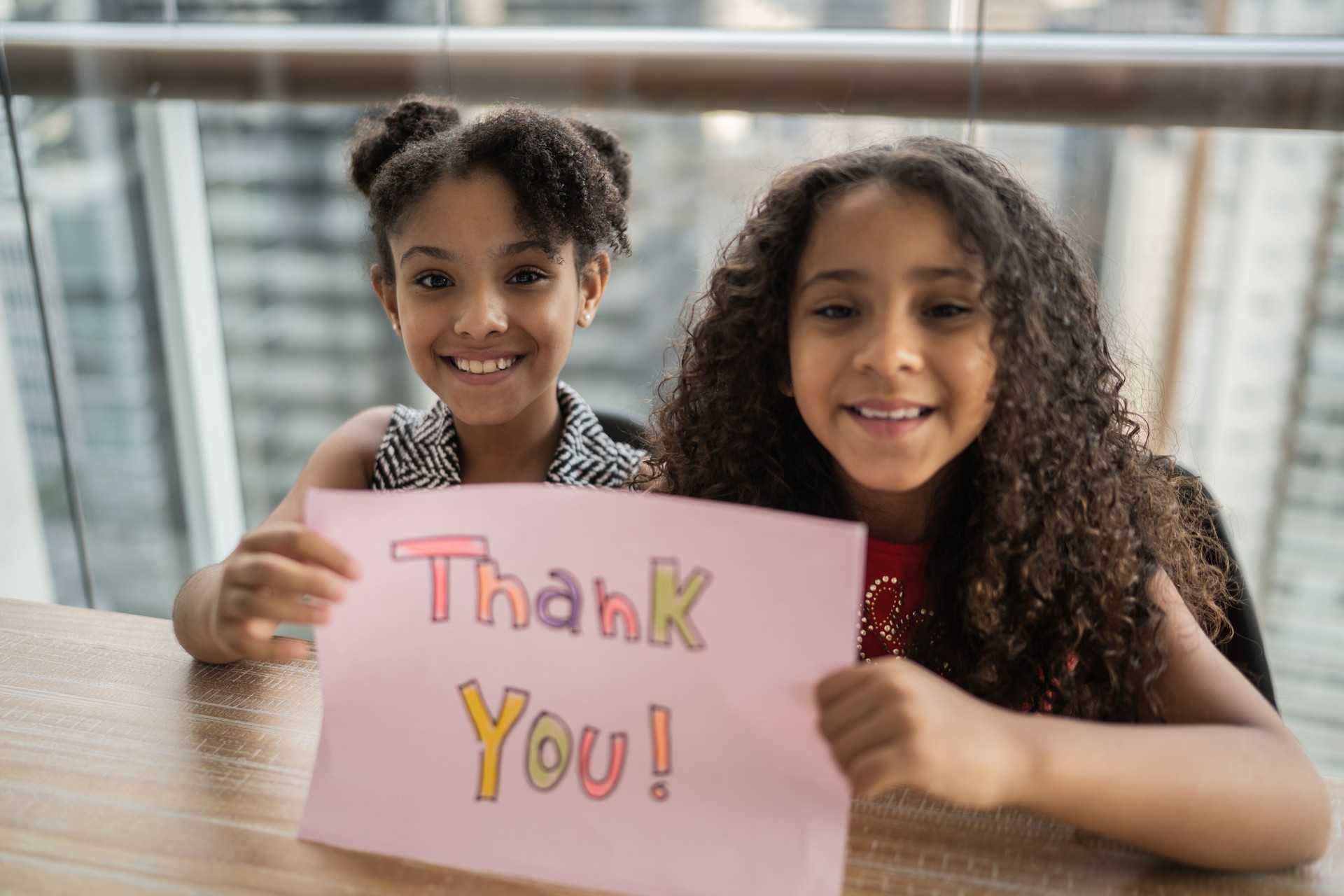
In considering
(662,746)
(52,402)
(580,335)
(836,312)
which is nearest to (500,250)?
(836,312)

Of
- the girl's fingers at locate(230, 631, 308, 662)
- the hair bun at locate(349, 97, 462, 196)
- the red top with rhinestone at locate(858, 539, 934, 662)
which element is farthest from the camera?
the hair bun at locate(349, 97, 462, 196)

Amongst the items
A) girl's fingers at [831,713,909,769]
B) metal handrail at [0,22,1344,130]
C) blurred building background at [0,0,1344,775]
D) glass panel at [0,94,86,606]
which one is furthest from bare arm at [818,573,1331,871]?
glass panel at [0,94,86,606]

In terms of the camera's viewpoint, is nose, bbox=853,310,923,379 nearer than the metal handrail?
Yes

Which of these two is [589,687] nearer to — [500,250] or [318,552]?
[318,552]

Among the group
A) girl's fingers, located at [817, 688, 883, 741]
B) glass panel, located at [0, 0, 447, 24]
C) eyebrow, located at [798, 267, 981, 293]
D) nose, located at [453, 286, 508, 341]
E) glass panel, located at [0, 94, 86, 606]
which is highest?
glass panel, located at [0, 0, 447, 24]

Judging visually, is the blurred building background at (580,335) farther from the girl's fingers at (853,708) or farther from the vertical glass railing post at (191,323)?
the girl's fingers at (853,708)

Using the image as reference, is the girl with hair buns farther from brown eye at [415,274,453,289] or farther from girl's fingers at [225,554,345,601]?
girl's fingers at [225,554,345,601]

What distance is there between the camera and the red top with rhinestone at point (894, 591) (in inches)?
35.7

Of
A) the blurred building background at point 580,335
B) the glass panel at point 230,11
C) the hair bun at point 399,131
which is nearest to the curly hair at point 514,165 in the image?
the hair bun at point 399,131

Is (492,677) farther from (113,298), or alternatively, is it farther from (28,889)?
(113,298)

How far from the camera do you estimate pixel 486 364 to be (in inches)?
42.1

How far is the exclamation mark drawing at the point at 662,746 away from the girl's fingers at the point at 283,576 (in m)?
0.21

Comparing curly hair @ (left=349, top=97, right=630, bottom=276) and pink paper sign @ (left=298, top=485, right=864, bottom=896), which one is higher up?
curly hair @ (left=349, top=97, right=630, bottom=276)

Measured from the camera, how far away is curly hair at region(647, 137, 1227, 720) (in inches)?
30.4
